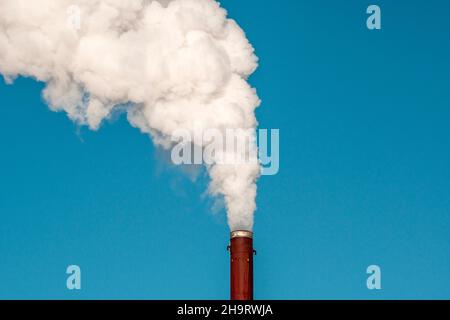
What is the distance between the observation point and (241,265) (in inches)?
1725

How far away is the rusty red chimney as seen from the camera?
43.2 m

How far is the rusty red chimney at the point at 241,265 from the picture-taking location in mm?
43188

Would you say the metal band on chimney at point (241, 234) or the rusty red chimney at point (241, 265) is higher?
the metal band on chimney at point (241, 234)

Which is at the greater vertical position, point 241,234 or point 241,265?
point 241,234

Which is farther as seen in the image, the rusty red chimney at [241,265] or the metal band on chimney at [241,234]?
the metal band on chimney at [241,234]

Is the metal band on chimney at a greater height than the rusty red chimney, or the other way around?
the metal band on chimney
